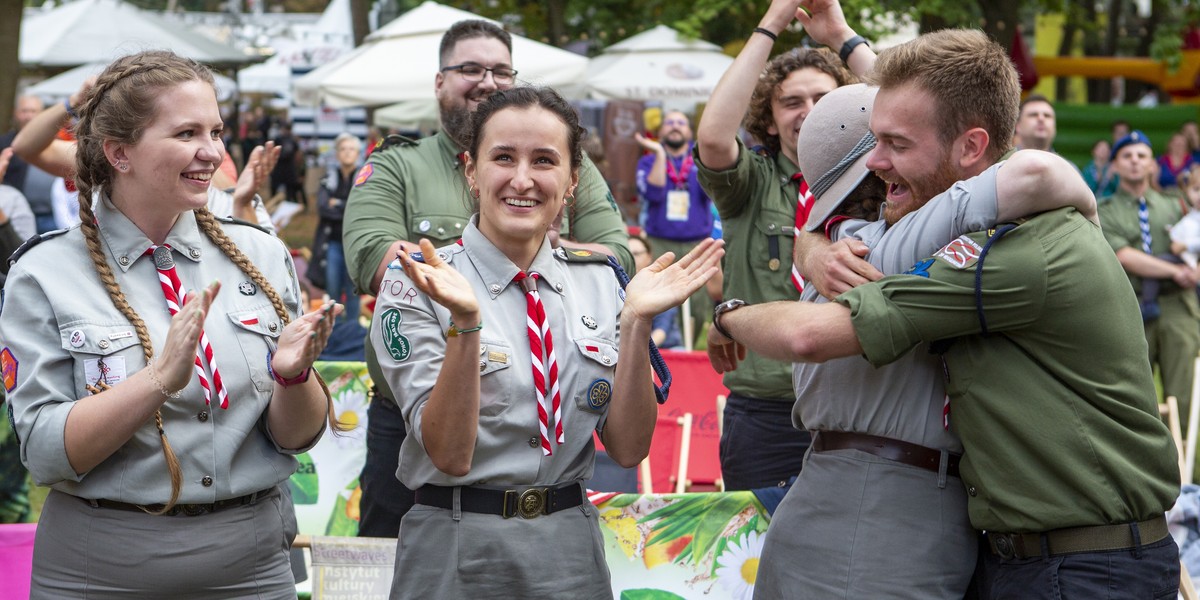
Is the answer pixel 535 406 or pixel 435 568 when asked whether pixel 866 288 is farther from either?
pixel 435 568

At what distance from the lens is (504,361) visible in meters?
2.79

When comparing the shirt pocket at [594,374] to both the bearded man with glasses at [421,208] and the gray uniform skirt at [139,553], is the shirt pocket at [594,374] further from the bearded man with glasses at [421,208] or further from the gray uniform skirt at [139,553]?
the bearded man with glasses at [421,208]

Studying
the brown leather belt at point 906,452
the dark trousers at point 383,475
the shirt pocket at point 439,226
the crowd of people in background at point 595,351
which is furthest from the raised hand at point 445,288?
the shirt pocket at point 439,226

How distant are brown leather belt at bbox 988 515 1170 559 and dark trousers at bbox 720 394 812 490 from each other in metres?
1.60

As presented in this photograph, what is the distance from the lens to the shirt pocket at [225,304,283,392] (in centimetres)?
303

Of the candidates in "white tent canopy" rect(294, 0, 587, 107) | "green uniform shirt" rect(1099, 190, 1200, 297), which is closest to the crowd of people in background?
"green uniform shirt" rect(1099, 190, 1200, 297)

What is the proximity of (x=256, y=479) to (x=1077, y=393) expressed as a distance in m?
1.91

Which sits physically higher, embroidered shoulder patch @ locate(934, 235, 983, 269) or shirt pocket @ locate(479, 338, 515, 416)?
embroidered shoulder patch @ locate(934, 235, 983, 269)

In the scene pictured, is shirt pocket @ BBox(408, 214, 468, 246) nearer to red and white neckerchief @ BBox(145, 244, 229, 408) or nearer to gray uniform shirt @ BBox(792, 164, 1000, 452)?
red and white neckerchief @ BBox(145, 244, 229, 408)

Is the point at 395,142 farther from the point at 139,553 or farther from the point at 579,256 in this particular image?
the point at 139,553

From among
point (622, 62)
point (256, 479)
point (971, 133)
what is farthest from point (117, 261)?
point (622, 62)

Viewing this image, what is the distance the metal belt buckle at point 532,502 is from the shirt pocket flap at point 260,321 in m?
0.79

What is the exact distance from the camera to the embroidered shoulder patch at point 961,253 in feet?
8.48

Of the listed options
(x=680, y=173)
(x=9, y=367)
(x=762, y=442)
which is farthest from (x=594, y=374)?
(x=680, y=173)
